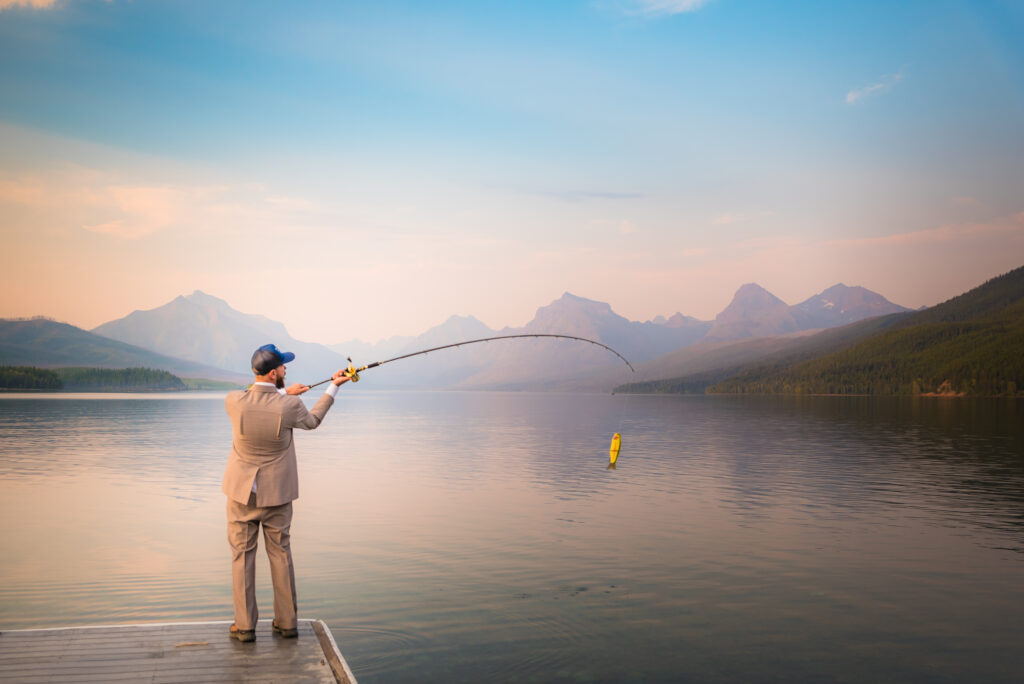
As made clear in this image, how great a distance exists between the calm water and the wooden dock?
67.2 inches

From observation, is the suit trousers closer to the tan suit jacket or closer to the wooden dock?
the tan suit jacket

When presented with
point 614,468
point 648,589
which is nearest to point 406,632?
point 648,589

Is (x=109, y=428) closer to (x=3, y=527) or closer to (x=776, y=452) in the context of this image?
(x=3, y=527)

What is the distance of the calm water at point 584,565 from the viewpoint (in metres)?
11.0

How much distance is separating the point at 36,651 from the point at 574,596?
8.15 meters

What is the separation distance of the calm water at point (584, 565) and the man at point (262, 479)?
2.05m

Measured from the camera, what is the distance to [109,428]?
63188 millimetres

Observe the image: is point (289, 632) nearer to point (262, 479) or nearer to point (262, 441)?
point (262, 479)

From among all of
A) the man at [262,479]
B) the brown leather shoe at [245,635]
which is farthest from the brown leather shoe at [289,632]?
the brown leather shoe at [245,635]

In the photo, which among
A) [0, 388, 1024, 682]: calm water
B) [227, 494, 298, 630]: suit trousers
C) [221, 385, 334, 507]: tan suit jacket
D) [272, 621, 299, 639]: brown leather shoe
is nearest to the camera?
[221, 385, 334, 507]: tan suit jacket

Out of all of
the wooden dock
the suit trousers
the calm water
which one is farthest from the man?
the calm water

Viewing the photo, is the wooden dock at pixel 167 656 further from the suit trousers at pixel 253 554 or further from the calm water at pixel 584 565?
the calm water at pixel 584 565

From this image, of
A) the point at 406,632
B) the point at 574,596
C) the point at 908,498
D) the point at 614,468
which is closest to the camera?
the point at 406,632

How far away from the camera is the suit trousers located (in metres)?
8.75
